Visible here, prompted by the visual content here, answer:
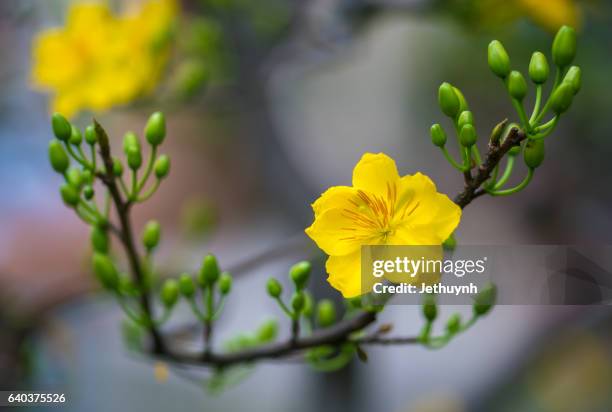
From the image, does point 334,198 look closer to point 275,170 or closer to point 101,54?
point 101,54

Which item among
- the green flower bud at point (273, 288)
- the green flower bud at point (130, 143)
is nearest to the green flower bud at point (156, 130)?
the green flower bud at point (130, 143)

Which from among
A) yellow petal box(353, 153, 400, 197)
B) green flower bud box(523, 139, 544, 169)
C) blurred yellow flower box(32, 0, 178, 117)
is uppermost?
blurred yellow flower box(32, 0, 178, 117)

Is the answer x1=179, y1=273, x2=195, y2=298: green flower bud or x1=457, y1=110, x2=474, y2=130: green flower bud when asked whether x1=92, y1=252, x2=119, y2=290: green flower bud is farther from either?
x1=457, y1=110, x2=474, y2=130: green flower bud

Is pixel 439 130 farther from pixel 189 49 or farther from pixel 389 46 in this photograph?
pixel 389 46

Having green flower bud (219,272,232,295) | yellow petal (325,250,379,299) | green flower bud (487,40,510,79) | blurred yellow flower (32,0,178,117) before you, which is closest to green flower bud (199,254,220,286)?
green flower bud (219,272,232,295)

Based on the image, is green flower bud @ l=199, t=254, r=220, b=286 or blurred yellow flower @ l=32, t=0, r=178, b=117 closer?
green flower bud @ l=199, t=254, r=220, b=286

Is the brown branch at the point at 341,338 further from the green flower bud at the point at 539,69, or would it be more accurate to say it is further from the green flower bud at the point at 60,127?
the green flower bud at the point at 60,127

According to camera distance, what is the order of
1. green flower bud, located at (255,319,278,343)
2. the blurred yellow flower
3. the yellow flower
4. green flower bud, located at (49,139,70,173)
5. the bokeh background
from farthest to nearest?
the bokeh background, the blurred yellow flower, green flower bud, located at (255,319,278,343), green flower bud, located at (49,139,70,173), the yellow flower

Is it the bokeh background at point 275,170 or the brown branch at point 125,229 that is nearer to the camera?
the brown branch at point 125,229
